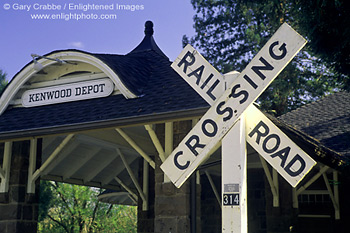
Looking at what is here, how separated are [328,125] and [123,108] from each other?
763 centimetres

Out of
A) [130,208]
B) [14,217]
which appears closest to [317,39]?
[14,217]

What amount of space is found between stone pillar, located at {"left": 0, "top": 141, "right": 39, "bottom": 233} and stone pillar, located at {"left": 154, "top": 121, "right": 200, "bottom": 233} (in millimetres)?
2904

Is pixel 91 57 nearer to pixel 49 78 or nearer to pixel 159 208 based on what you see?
pixel 49 78

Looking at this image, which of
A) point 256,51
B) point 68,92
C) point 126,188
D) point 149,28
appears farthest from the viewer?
point 256,51

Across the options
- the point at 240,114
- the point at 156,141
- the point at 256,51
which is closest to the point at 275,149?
the point at 240,114

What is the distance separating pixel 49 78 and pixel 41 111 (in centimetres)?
88

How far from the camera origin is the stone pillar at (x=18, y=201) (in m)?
9.41

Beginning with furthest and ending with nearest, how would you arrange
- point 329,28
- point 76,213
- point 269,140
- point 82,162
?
point 76,213 < point 82,162 < point 329,28 < point 269,140

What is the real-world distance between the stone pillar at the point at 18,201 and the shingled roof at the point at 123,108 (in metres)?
0.75

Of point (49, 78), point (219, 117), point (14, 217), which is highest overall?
point (49, 78)

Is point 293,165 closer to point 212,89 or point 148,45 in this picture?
point 212,89

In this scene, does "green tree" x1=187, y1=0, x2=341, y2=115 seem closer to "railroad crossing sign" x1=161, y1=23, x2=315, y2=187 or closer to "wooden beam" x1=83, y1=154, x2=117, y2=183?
"wooden beam" x1=83, y1=154, x2=117, y2=183

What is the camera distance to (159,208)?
26.8ft

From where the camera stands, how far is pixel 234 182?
335cm
